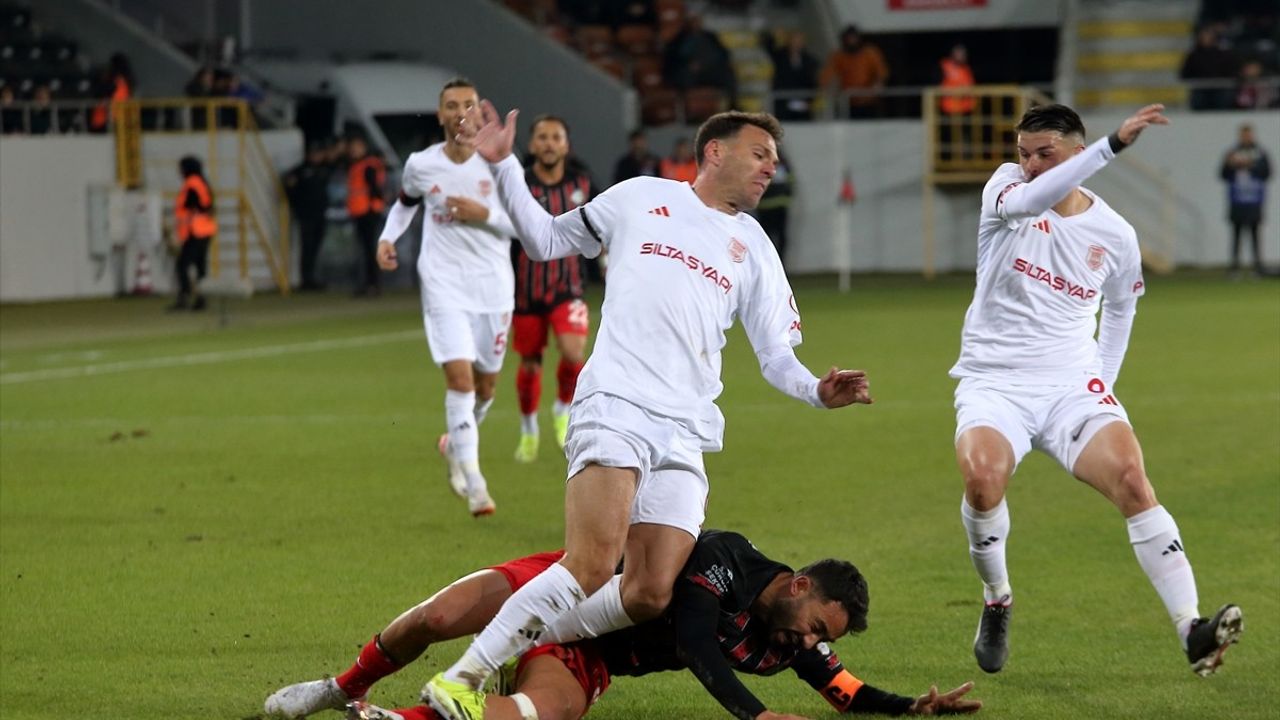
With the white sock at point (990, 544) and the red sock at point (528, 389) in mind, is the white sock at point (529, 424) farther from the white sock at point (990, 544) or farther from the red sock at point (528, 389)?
the white sock at point (990, 544)

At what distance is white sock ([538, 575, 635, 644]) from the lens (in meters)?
6.00

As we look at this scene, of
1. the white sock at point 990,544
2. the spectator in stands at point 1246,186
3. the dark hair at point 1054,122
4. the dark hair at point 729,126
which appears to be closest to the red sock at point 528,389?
the white sock at point 990,544

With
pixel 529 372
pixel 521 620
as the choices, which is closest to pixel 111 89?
pixel 529 372

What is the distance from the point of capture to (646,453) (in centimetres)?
606

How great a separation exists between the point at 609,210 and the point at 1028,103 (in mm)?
25607

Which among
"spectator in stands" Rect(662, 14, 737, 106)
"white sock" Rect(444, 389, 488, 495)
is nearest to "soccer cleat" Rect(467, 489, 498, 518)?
"white sock" Rect(444, 389, 488, 495)

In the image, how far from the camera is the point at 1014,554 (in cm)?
914

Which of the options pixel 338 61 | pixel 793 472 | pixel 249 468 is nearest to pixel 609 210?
pixel 793 472

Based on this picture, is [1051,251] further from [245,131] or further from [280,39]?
[280,39]

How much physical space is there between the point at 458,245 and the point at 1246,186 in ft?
66.5

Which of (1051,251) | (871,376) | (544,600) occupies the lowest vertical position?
(871,376)

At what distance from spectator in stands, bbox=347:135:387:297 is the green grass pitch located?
8.41 meters

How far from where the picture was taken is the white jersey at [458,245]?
11.1 m

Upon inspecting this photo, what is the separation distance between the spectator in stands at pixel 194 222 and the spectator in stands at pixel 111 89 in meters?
3.93
